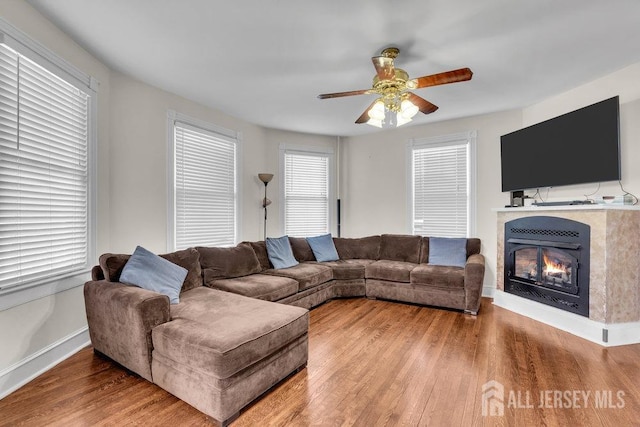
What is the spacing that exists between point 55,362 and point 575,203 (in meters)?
5.04

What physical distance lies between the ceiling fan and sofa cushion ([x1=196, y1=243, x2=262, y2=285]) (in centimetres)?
220

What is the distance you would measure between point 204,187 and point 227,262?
1.17m

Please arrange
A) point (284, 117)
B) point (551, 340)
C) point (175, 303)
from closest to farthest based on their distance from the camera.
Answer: point (175, 303)
point (551, 340)
point (284, 117)

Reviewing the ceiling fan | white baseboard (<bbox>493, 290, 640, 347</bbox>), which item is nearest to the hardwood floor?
white baseboard (<bbox>493, 290, 640, 347</bbox>)

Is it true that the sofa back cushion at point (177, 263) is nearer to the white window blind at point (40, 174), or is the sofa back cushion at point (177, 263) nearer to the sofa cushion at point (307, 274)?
the white window blind at point (40, 174)

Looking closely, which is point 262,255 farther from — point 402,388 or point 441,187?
point 441,187

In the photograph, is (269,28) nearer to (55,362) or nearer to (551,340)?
(55,362)

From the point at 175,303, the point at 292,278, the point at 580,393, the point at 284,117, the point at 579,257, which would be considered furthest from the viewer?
the point at 284,117

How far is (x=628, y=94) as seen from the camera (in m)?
3.05

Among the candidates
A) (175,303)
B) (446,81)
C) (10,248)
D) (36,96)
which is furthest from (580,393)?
(36,96)

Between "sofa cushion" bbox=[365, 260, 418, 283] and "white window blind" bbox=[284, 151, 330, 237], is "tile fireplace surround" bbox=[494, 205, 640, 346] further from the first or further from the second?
"white window blind" bbox=[284, 151, 330, 237]

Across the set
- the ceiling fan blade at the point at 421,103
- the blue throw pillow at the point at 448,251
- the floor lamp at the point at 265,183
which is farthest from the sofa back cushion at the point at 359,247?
the ceiling fan blade at the point at 421,103

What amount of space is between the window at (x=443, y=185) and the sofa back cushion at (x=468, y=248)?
0.21m

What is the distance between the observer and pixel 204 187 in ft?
13.7
